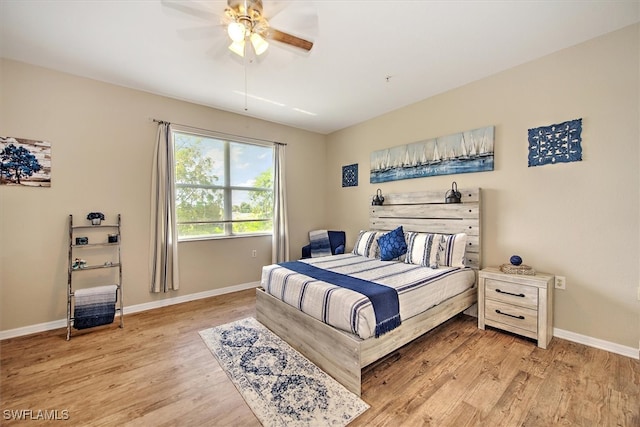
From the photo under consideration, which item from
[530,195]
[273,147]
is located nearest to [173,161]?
[273,147]

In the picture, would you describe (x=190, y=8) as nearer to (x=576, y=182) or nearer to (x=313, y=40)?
(x=313, y=40)

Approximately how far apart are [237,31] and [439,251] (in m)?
2.82

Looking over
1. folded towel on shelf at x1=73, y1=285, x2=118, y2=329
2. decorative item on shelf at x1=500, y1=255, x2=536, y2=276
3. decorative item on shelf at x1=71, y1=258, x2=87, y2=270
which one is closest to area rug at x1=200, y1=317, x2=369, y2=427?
folded towel on shelf at x1=73, y1=285, x2=118, y2=329

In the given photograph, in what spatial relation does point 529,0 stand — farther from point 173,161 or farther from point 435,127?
point 173,161

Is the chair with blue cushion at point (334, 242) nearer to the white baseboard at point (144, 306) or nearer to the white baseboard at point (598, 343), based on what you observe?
the white baseboard at point (144, 306)

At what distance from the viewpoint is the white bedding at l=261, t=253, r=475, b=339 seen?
1854 mm

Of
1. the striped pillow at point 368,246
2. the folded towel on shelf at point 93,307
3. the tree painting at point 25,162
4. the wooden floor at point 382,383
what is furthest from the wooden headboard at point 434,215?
the tree painting at point 25,162

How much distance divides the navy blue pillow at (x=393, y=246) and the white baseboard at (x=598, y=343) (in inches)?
63.3

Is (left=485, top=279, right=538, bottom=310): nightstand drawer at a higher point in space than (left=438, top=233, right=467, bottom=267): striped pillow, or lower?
lower

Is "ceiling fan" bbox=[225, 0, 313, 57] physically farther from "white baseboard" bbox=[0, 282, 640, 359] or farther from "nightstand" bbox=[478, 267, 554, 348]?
"white baseboard" bbox=[0, 282, 640, 359]

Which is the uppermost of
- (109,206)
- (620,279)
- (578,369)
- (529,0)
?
(529,0)

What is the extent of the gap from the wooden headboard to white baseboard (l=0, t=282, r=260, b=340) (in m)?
2.36

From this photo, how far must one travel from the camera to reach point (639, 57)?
2107 mm

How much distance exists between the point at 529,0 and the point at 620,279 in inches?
92.7
